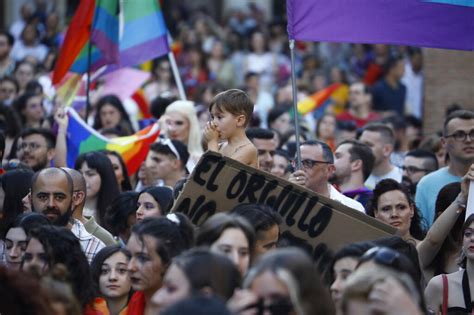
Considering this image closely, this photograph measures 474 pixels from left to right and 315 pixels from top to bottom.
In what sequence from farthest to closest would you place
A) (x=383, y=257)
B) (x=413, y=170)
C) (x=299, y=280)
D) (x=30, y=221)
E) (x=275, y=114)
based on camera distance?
(x=275, y=114), (x=413, y=170), (x=30, y=221), (x=383, y=257), (x=299, y=280)

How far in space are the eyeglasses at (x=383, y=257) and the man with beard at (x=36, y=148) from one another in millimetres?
5687

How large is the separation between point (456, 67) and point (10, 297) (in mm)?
11436

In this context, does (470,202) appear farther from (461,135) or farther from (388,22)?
(461,135)

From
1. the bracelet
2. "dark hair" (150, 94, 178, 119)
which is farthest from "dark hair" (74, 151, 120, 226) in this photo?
"dark hair" (150, 94, 178, 119)

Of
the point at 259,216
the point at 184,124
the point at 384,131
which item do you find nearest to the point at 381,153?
the point at 384,131

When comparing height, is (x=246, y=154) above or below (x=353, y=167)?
below

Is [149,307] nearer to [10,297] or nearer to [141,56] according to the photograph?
[10,297]

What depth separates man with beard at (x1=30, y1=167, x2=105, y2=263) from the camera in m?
8.73

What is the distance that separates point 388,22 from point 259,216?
7.93ft

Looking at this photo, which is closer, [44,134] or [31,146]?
[31,146]

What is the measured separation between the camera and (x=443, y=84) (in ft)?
54.9

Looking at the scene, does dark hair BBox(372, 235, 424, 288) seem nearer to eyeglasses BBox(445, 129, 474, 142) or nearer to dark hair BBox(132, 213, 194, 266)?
dark hair BBox(132, 213, 194, 266)

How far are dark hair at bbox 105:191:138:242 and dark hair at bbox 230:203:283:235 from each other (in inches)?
81.3

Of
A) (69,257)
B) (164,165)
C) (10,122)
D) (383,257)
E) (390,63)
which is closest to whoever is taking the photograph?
(383,257)
